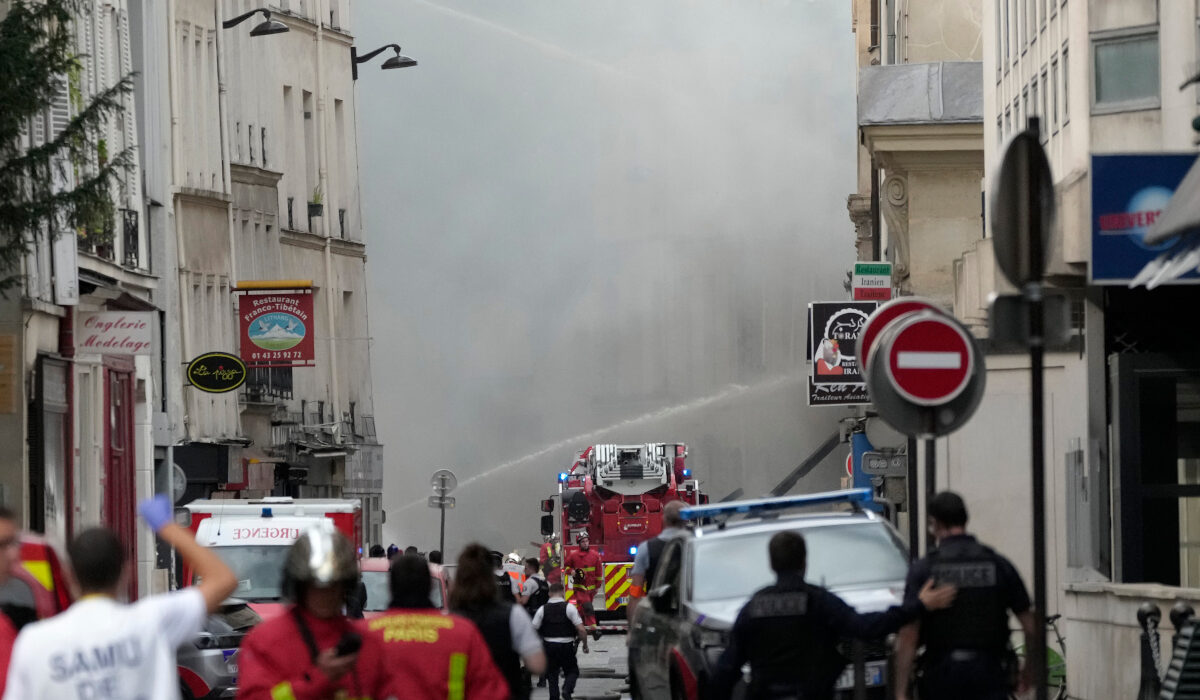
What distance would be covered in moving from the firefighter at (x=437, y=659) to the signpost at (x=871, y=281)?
2804cm

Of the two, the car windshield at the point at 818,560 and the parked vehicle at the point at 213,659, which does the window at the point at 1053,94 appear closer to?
the parked vehicle at the point at 213,659

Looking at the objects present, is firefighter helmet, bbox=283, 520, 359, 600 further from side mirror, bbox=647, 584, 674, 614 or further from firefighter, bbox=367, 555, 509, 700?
side mirror, bbox=647, 584, 674, 614

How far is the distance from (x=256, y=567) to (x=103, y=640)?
1601cm

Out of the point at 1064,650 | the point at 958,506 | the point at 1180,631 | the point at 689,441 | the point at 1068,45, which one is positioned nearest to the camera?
the point at 958,506

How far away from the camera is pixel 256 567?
21.8 metres

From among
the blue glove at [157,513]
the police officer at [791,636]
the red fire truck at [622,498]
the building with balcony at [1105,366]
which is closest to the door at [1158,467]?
the building with balcony at [1105,366]

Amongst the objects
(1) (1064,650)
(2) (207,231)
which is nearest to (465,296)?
(2) (207,231)

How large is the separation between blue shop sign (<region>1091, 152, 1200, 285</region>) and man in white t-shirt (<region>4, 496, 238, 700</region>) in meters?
10.1

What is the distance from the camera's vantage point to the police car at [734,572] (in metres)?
12.7

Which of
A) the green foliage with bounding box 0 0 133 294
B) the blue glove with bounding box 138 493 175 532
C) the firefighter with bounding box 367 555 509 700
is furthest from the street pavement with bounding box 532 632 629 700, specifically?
the blue glove with bounding box 138 493 175 532

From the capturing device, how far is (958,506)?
8.88m

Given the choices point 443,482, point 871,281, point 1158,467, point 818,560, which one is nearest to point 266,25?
point 443,482

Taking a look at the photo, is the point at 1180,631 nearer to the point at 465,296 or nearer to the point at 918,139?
the point at 918,139

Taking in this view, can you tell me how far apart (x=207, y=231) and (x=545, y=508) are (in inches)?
323
